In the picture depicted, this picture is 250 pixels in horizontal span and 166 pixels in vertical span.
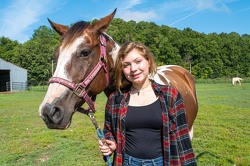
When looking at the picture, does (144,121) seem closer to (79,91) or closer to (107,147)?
(107,147)

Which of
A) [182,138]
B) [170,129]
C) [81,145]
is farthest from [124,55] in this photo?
[81,145]

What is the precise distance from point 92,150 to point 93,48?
4113 mm

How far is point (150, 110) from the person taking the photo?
207cm

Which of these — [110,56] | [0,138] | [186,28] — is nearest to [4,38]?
[186,28]

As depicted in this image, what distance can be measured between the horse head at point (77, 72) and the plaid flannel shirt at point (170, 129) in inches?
15.1

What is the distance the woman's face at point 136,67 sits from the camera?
2145 millimetres

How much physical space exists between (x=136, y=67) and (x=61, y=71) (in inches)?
26.1

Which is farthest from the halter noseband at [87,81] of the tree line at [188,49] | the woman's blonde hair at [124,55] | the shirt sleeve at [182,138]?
the tree line at [188,49]

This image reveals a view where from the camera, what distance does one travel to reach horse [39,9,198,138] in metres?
2.08

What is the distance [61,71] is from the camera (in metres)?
2.17

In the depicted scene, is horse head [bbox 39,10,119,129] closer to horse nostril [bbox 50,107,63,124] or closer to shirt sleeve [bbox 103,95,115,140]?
horse nostril [bbox 50,107,63,124]

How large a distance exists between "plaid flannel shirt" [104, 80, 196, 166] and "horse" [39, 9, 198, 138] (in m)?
0.39

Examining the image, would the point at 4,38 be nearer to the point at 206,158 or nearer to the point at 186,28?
the point at 186,28

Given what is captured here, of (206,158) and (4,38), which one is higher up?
(4,38)
